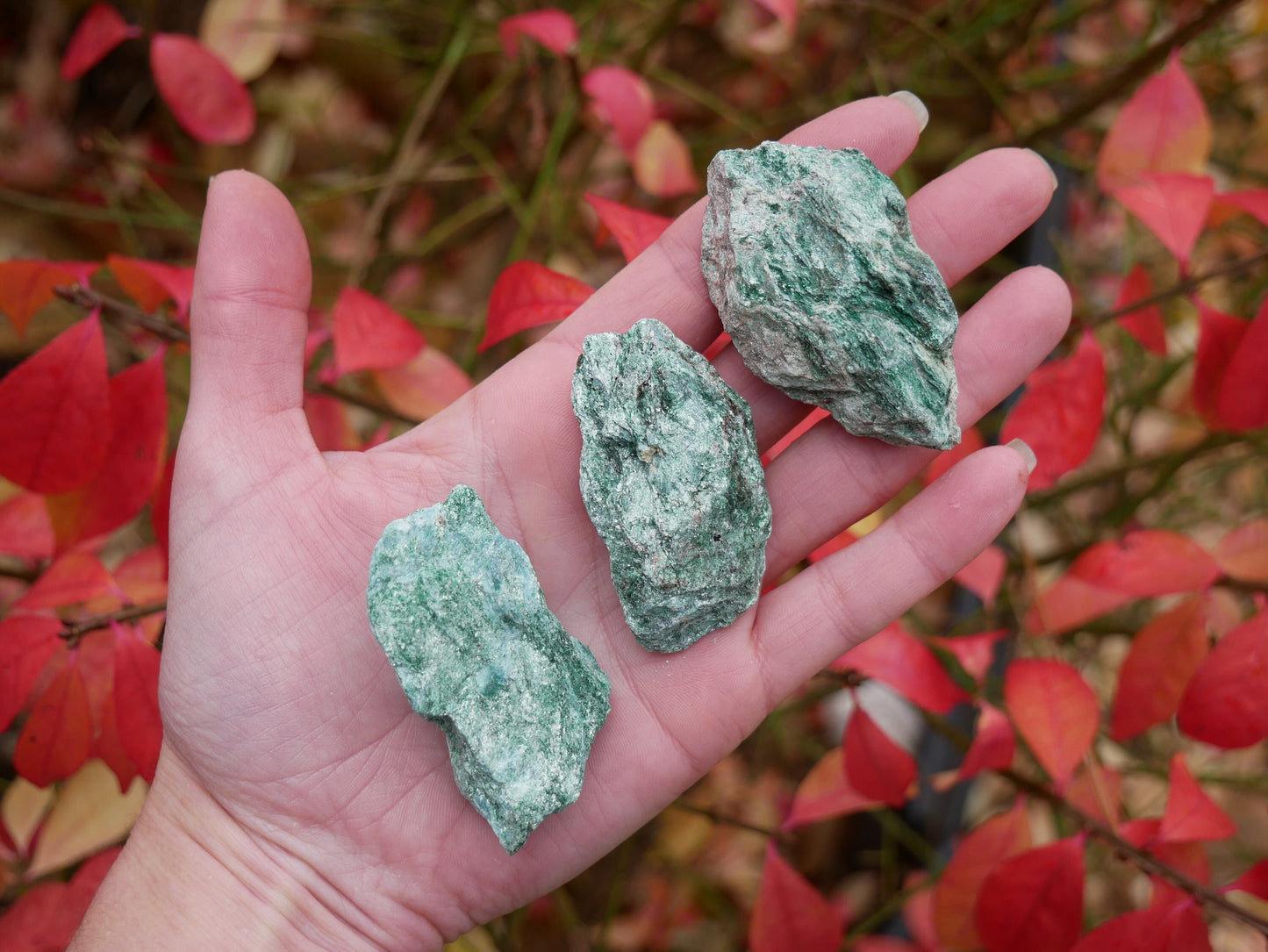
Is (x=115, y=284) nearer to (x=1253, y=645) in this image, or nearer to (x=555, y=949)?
(x=555, y=949)

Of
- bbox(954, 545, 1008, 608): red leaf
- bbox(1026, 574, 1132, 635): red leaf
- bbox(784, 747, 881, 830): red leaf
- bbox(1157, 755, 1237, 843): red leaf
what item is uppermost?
bbox(954, 545, 1008, 608): red leaf

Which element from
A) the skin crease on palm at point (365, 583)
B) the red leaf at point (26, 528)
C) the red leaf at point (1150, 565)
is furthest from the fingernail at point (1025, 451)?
the red leaf at point (26, 528)

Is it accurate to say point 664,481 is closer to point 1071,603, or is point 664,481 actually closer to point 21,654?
point 1071,603

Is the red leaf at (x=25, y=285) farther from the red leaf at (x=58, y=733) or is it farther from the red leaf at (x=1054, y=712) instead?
the red leaf at (x=1054, y=712)

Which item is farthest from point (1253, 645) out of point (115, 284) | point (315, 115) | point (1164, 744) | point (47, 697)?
point (315, 115)

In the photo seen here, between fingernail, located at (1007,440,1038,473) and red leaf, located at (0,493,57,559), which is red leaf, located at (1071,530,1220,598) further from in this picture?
red leaf, located at (0,493,57,559)

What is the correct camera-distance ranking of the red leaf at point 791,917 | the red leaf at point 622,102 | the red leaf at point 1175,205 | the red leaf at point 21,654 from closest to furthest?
the red leaf at point 21,654, the red leaf at point 1175,205, the red leaf at point 791,917, the red leaf at point 622,102

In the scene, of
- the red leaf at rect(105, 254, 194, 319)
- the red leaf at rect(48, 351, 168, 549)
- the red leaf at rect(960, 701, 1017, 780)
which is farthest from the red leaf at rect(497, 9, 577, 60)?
the red leaf at rect(960, 701, 1017, 780)
